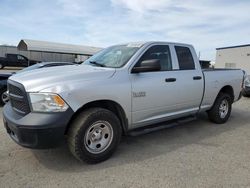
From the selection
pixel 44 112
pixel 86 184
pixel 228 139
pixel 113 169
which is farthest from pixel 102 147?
pixel 228 139

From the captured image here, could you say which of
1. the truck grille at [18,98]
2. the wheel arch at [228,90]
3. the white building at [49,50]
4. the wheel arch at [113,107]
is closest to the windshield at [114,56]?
the wheel arch at [113,107]

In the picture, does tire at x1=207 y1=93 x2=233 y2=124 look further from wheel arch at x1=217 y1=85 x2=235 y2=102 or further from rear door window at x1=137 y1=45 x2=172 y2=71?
rear door window at x1=137 y1=45 x2=172 y2=71

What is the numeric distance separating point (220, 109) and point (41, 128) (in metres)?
4.65

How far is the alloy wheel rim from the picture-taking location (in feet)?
12.1

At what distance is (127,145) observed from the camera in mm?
4586

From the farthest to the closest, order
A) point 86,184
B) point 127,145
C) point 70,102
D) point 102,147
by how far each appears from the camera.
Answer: point 127,145 → point 102,147 → point 70,102 → point 86,184

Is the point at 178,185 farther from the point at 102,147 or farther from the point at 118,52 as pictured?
the point at 118,52

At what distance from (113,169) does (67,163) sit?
725 mm

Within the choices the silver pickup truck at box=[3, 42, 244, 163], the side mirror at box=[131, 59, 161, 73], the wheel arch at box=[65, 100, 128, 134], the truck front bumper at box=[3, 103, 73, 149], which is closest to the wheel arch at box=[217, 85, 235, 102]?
the silver pickup truck at box=[3, 42, 244, 163]

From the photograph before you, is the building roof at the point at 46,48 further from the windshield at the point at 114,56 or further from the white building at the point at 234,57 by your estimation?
the windshield at the point at 114,56

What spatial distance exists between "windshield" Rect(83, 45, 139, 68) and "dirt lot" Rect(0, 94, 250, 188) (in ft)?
4.97

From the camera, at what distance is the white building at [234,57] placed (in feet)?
101

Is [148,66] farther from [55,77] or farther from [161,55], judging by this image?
[55,77]

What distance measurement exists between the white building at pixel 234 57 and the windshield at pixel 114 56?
96.5 ft
